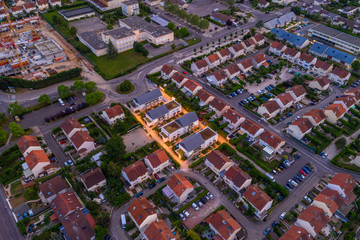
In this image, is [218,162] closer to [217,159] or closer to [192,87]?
[217,159]

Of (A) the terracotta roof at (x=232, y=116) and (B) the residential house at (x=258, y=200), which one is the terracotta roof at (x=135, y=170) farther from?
(A) the terracotta roof at (x=232, y=116)

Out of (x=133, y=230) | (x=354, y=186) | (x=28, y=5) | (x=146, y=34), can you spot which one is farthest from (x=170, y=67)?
(x=28, y=5)

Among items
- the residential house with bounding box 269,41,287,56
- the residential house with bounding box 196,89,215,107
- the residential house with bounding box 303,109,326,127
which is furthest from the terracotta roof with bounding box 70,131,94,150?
the residential house with bounding box 269,41,287,56

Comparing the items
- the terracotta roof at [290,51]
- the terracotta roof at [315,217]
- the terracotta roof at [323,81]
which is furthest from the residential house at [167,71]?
the terracotta roof at [315,217]

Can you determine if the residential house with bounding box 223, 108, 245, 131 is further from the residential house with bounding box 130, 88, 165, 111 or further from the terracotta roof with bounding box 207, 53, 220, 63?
the terracotta roof with bounding box 207, 53, 220, 63

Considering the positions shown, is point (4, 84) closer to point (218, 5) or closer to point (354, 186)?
point (354, 186)

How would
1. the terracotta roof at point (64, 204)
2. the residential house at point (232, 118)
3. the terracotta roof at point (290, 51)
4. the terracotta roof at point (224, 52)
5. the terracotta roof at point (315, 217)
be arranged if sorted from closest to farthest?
the terracotta roof at point (315, 217), the terracotta roof at point (64, 204), the residential house at point (232, 118), the terracotta roof at point (224, 52), the terracotta roof at point (290, 51)
